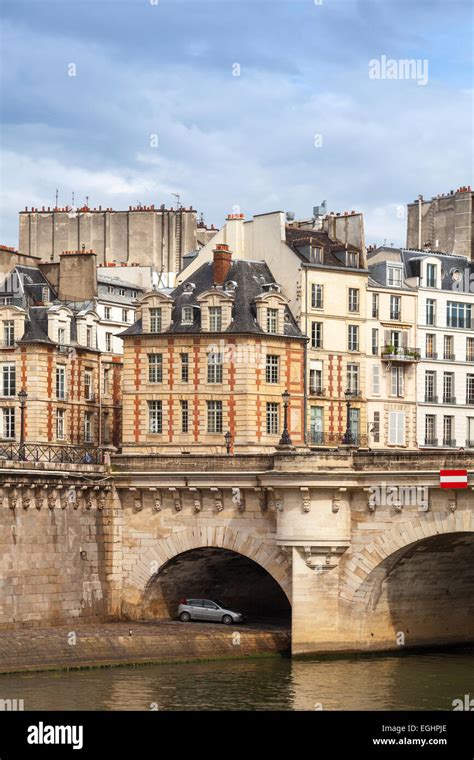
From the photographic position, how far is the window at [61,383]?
3429 inches

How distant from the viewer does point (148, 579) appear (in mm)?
67250

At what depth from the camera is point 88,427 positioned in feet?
295

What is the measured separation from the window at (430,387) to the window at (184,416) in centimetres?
1302

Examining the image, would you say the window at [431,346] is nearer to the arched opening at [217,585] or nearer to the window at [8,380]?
the arched opening at [217,585]

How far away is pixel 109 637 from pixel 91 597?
5.78m

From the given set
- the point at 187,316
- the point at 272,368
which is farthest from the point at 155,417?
the point at 272,368

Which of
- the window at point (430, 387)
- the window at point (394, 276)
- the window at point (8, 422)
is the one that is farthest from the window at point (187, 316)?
the window at point (430, 387)

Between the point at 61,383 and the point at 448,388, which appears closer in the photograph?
the point at 61,383

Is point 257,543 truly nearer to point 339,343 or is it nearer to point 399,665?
point 399,665

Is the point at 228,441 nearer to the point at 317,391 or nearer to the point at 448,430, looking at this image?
the point at 317,391

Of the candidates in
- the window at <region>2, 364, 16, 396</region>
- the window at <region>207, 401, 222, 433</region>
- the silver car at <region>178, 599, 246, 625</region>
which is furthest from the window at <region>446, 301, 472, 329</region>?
the silver car at <region>178, 599, 246, 625</region>

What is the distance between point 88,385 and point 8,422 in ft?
16.9

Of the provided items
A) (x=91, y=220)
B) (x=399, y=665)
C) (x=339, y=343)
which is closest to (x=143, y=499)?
(x=399, y=665)

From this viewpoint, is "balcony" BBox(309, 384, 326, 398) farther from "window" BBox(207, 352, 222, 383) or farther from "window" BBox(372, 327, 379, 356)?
"window" BBox(207, 352, 222, 383)
